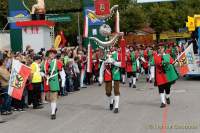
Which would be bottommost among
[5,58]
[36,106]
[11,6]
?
[36,106]

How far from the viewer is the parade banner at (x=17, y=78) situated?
1350 centimetres

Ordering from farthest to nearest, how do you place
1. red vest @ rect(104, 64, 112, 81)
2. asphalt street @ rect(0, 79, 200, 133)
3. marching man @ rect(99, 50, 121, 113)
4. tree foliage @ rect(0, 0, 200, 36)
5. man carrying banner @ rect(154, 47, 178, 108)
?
tree foliage @ rect(0, 0, 200, 36) → man carrying banner @ rect(154, 47, 178, 108) → red vest @ rect(104, 64, 112, 81) → marching man @ rect(99, 50, 121, 113) → asphalt street @ rect(0, 79, 200, 133)

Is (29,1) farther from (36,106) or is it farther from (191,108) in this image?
(191,108)

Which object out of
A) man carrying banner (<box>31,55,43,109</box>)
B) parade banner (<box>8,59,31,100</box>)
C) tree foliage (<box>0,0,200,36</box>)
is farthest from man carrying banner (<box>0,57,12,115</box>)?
tree foliage (<box>0,0,200,36</box>)

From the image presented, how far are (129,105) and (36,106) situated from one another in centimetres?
279

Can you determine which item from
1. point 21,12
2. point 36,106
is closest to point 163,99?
point 36,106

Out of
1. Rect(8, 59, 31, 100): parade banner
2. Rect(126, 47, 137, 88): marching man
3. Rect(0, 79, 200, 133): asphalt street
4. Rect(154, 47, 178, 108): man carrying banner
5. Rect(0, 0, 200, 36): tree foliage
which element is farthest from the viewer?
Rect(0, 0, 200, 36): tree foliage

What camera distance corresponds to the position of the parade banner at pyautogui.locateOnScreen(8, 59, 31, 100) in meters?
13.5

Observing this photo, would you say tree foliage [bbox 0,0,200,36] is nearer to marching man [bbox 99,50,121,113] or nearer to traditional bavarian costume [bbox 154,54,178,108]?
traditional bavarian costume [bbox 154,54,178,108]

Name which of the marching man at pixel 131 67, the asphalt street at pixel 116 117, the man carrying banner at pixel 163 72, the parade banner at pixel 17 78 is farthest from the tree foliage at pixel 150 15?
the parade banner at pixel 17 78

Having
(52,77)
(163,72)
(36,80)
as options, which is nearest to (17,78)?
(52,77)

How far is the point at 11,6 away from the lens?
1340 inches

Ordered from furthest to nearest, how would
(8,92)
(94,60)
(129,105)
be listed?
(94,60), (129,105), (8,92)

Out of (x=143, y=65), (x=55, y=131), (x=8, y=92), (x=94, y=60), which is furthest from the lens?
(x=143, y=65)
